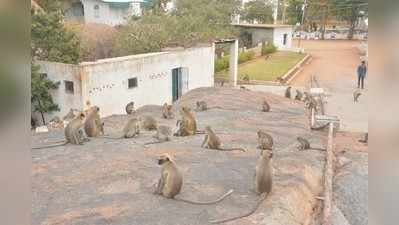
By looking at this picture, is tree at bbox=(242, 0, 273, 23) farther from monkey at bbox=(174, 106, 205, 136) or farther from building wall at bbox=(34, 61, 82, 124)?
monkey at bbox=(174, 106, 205, 136)

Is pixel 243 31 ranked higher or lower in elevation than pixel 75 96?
higher

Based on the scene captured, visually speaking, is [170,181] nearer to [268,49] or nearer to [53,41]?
[53,41]

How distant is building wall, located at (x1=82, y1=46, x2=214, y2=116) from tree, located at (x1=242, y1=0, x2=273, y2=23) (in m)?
35.4

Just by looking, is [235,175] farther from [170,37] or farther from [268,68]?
[268,68]

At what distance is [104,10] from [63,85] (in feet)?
84.7

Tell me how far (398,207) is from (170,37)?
25.5 metres

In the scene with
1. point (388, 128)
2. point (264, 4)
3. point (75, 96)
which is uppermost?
point (264, 4)

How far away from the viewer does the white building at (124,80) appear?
16562mm

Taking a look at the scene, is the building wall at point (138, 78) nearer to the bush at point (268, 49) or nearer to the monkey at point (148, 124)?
the monkey at point (148, 124)

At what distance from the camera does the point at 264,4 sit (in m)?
58.9

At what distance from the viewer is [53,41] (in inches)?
753

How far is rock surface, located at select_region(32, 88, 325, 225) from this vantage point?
283 inches

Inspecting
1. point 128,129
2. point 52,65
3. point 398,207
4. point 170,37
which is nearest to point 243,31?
point 170,37

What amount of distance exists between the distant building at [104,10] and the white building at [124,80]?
1861 centimetres
